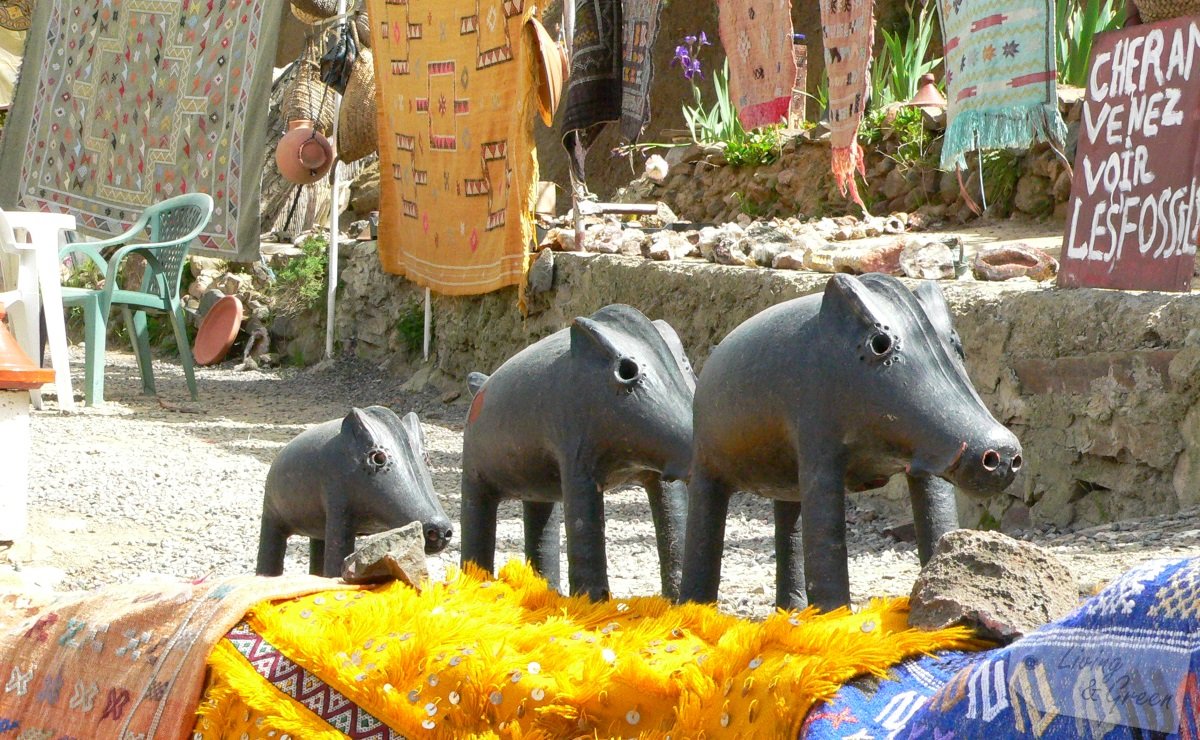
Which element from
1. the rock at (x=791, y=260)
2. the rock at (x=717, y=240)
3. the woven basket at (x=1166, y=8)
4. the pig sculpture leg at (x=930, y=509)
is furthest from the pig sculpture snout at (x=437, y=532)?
the rock at (x=717, y=240)

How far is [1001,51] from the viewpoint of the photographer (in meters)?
4.61

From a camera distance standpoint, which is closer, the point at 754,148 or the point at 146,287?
the point at 146,287

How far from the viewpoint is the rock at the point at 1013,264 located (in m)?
4.75

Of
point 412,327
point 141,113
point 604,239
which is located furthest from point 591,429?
point 141,113

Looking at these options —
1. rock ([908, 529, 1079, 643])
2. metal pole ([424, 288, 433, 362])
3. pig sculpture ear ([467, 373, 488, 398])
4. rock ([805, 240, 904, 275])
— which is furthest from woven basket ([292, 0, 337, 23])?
rock ([908, 529, 1079, 643])

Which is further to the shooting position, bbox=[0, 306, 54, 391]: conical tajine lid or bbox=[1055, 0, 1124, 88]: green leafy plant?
bbox=[1055, 0, 1124, 88]: green leafy plant

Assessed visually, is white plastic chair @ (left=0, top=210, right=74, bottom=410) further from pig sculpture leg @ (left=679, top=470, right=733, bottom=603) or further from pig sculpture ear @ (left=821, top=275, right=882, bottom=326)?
pig sculpture ear @ (left=821, top=275, right=882, bottom=326)

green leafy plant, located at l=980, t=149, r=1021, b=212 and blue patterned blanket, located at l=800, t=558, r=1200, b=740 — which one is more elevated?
green leafy plant, located at l=980, t=149, r=1021, b=212

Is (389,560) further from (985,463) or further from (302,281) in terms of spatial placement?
(302,281)

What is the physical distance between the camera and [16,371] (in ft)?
12.3

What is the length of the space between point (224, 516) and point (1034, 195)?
4.53m

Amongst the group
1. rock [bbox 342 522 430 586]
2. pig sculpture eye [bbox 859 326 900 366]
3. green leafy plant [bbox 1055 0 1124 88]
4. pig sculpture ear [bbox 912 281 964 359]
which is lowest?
rock [bbox 342 522 430 586]

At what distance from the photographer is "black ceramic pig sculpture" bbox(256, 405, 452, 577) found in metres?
2.29

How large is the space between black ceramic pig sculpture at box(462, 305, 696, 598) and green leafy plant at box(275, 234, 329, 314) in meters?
7.19
